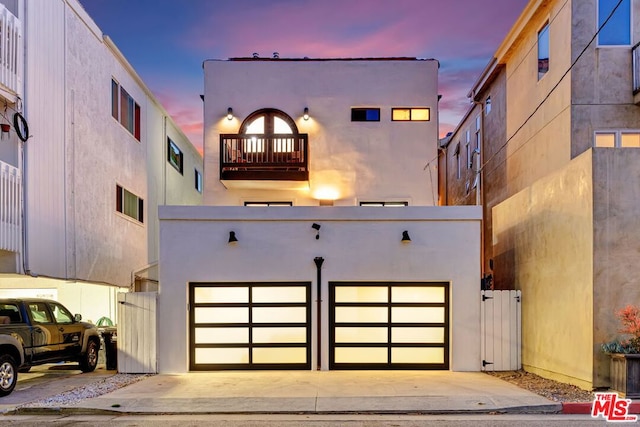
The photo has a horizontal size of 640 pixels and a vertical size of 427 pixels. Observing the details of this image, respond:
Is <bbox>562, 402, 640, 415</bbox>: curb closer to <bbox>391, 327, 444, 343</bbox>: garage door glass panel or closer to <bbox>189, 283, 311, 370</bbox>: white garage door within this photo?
<bbox>391, 327, 444, 343</bbox>: garage door glass panel

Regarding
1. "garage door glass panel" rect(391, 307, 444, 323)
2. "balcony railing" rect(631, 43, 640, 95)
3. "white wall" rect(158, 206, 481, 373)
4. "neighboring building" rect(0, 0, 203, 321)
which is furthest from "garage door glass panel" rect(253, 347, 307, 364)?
"balcony railing" rect(631, 43, 640, 95)

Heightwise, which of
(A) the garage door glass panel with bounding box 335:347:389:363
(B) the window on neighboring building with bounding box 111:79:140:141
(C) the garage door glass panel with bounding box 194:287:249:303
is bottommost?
(A) the garage door glass panel with bounding box 335:347:389:363

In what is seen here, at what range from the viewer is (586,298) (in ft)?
33.0

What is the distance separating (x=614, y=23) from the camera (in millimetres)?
13227

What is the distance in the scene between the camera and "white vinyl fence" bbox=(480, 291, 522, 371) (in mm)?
12523

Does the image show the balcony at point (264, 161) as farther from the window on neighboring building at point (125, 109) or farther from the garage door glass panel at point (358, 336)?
the garage door glass panel at point (358, 336)

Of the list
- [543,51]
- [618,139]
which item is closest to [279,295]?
[618,139]

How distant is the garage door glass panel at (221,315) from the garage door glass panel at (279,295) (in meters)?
0.40

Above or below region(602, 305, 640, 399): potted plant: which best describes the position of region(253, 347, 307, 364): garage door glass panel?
below

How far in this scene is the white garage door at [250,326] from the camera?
41.2 feet

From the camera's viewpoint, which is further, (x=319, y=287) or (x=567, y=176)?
(x=319, y=287)

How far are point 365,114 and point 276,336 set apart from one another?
8.21 meters

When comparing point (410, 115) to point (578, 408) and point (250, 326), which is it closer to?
point (250, 326)

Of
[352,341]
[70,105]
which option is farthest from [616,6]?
[70,105]
